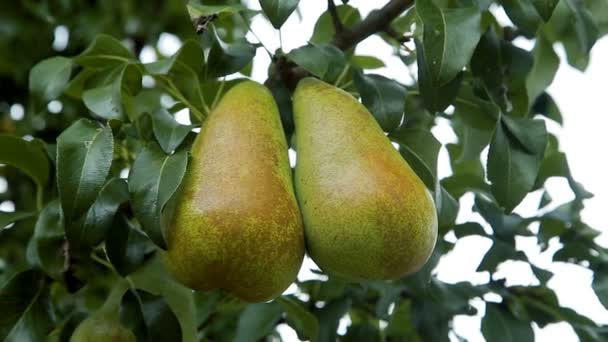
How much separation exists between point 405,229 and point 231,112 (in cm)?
24

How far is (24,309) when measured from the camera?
113cm

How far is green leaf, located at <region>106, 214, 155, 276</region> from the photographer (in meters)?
1.00

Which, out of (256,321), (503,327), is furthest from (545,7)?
(256,321)

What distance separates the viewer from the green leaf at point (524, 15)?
1022 millimetres

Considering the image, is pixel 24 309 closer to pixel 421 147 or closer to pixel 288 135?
pixel 288 135

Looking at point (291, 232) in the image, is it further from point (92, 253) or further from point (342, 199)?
point (92, 253)

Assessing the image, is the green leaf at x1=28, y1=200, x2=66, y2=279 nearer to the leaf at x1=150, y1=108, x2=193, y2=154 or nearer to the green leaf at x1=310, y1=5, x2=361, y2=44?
the leaf at x1=150, y1=108, x2=193, y2=154

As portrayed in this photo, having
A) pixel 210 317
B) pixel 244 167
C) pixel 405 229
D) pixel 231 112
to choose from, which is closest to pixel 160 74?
pixel 231 112

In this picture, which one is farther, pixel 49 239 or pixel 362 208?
pixel 49 239

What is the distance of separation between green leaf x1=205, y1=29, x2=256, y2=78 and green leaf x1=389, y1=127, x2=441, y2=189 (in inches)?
8.2

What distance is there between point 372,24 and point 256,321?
0.45 m

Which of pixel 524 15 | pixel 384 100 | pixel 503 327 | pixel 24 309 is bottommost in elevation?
pixel 503 327

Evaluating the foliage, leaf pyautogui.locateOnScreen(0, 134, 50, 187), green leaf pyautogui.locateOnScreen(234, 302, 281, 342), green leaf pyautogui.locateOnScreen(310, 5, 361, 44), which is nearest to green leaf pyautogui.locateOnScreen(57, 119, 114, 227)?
the foliage

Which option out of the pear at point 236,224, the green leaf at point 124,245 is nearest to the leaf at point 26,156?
the green leaf at point 124,245
